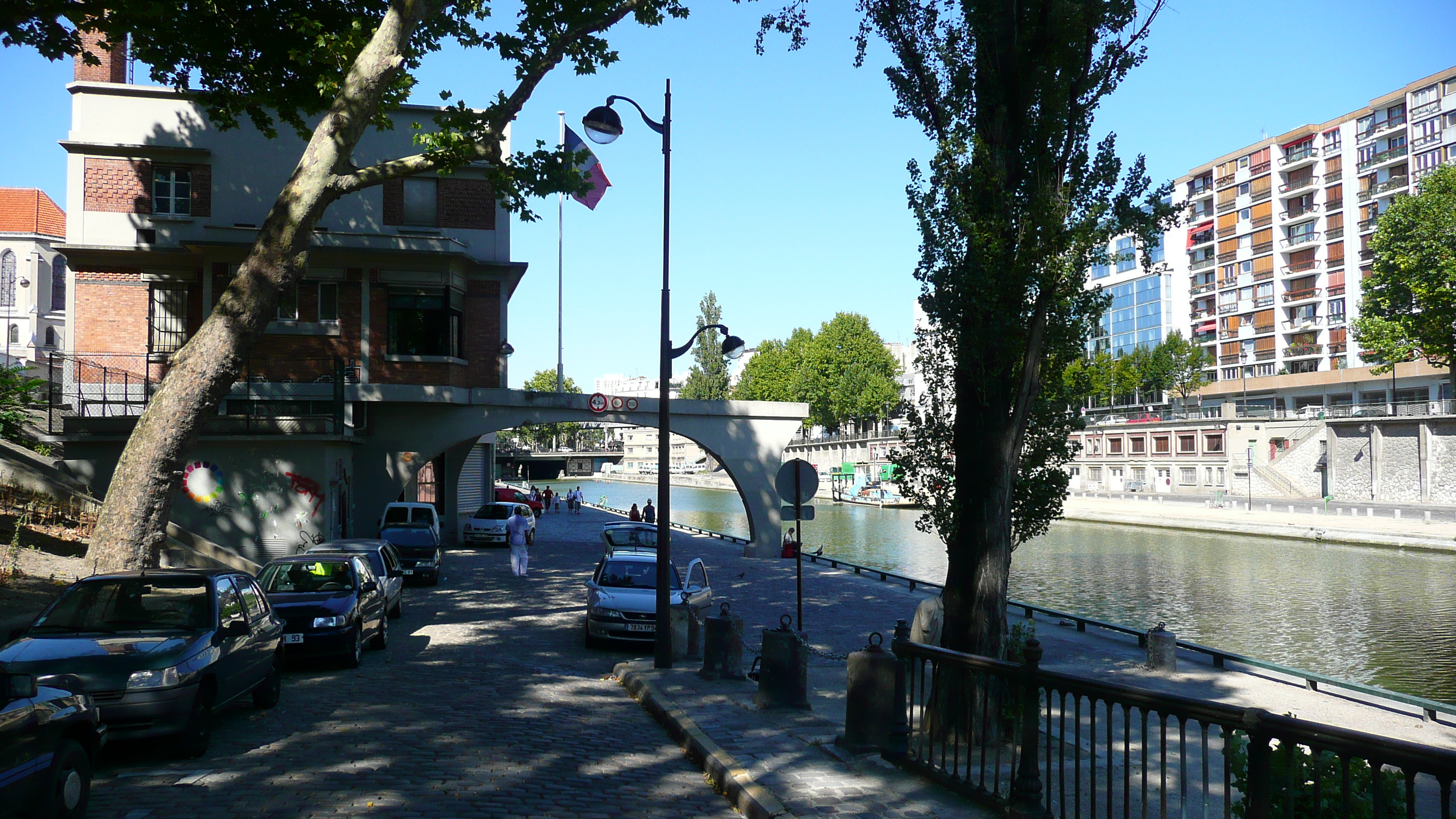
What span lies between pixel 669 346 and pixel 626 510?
67.1 metres

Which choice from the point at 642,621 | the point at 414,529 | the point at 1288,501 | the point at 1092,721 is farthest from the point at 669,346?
the point at 1288,501

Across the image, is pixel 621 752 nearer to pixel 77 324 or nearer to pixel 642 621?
pixel 642 621

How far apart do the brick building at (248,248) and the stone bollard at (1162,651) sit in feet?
64.1

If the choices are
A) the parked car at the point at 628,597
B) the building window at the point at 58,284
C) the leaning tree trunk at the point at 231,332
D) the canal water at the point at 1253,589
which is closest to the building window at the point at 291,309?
the parked car at the point at 628,597

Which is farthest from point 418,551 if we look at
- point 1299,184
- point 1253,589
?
point 1299,184

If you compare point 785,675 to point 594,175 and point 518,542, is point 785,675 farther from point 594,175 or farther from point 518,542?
point 594,175

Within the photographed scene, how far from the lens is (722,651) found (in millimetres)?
12234

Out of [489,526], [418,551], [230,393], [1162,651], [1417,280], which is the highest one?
[1417,280]

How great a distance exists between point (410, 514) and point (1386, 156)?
7387cm

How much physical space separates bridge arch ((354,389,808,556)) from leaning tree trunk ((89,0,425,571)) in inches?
607

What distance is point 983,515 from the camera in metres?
8.74

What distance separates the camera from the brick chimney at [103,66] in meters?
27.5

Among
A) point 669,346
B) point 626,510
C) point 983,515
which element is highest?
point 669,346

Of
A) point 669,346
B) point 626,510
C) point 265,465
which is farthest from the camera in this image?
point 626,510
